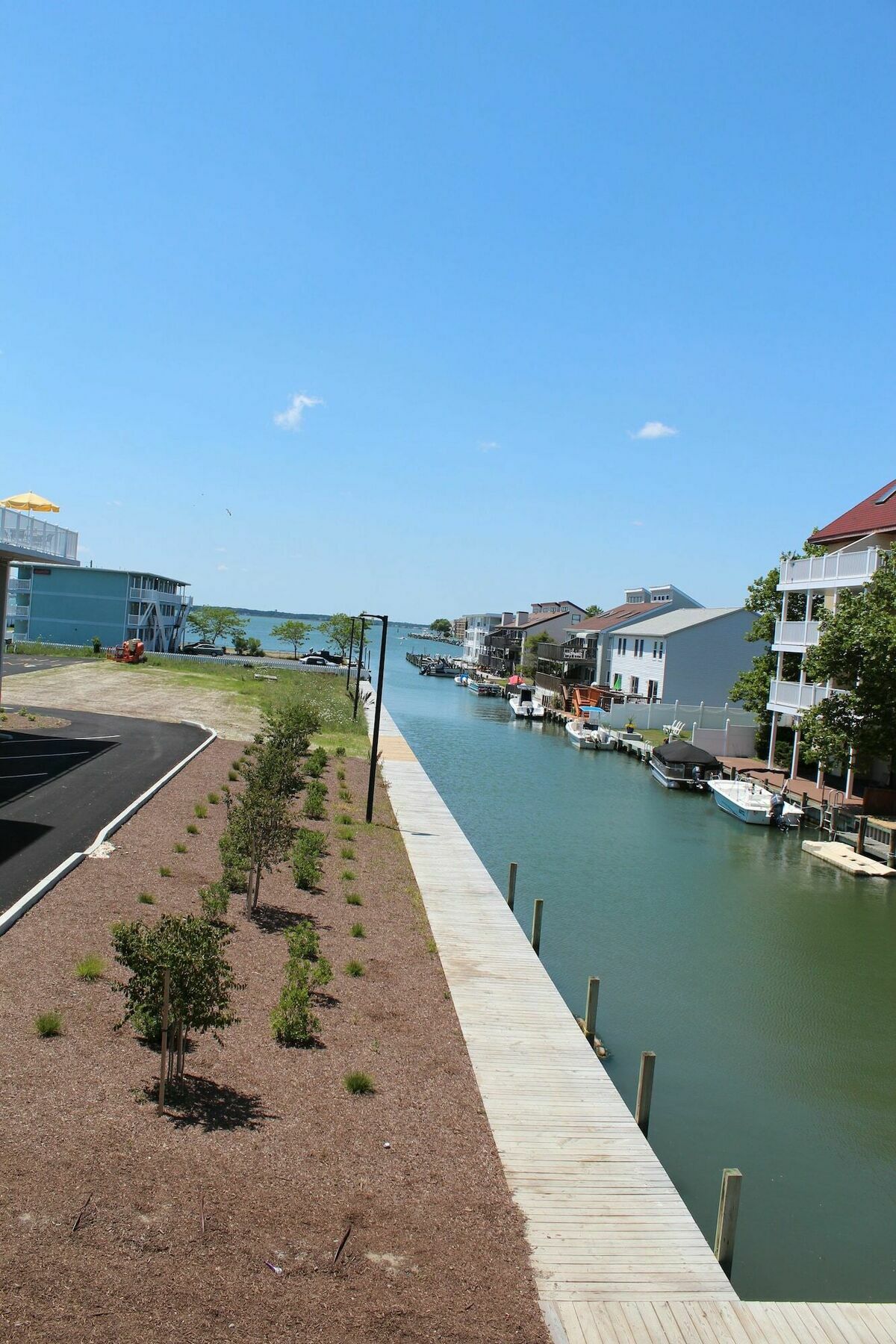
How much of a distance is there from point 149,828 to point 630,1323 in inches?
648

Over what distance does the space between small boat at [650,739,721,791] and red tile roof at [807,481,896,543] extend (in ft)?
36.2

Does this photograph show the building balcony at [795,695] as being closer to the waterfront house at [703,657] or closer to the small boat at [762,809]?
the small boat at [762,809]

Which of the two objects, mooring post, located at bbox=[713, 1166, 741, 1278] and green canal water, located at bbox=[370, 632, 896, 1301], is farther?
green canal water, located at bbox=[370, 632, 896, 1301]

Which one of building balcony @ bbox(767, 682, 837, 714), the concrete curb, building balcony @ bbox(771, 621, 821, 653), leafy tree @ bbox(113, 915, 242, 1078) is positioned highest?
building balcony @ bbox(771, 621, 821, 653)

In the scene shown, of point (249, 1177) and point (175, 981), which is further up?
point (175, 981)

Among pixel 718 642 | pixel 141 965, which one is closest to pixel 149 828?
pixel 141 965

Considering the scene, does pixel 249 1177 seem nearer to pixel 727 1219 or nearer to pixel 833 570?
pixel 727 1219

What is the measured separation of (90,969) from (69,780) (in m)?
15.1

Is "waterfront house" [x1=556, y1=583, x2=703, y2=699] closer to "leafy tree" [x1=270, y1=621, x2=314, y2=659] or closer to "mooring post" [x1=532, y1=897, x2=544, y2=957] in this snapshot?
"leafy tree" [x1=270, y1=621, x2=314, y2=659]

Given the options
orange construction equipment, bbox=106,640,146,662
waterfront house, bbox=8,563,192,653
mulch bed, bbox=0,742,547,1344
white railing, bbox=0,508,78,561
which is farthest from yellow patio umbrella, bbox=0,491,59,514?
waterfront house, bbox=8,563,192,653

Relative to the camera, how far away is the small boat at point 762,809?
37.2 metres

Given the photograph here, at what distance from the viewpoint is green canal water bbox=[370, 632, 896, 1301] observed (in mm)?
12172

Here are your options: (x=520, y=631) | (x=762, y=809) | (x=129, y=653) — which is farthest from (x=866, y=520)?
(x=520, y=631)

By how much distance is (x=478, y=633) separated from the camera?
154m
